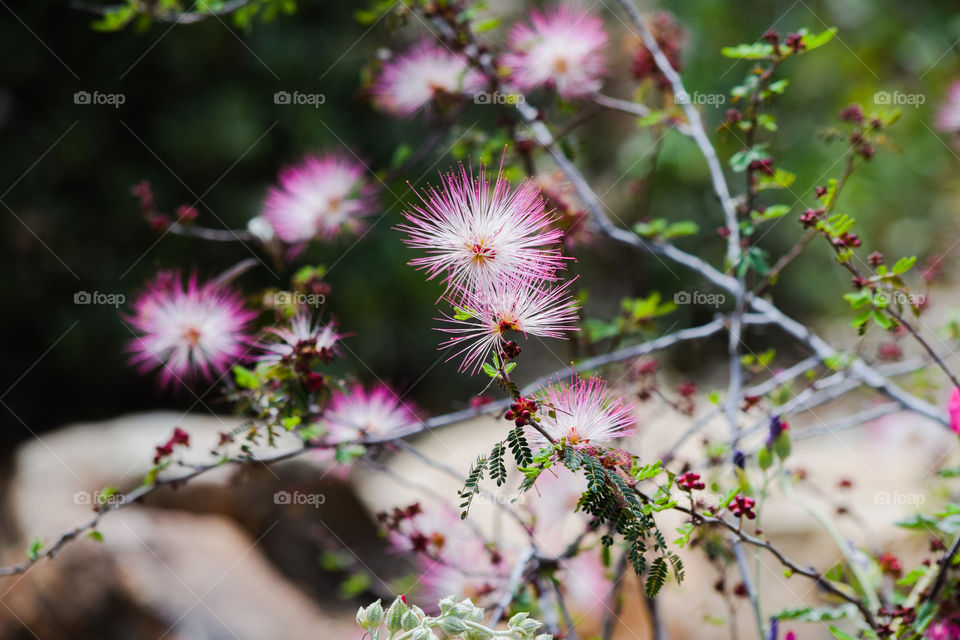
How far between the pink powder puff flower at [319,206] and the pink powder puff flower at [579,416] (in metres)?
0.79

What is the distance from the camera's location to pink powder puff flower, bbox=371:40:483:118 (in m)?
1.41

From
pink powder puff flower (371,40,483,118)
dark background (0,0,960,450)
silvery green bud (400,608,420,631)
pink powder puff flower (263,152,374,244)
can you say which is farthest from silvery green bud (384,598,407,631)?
dark background (0,0,960,450)

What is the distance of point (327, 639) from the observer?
2.34 meters

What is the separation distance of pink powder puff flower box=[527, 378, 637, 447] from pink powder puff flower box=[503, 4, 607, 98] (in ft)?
2.62

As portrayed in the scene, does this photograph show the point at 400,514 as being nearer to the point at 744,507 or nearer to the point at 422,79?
the point at 744,507

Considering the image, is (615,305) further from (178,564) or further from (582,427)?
(582,427)

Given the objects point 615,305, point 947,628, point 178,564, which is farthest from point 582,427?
point 615,305

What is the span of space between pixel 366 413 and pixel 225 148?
2.80m

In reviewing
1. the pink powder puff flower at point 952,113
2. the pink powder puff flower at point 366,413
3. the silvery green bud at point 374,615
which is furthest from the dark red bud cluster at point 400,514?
the pink powder puff flower at point 952,113

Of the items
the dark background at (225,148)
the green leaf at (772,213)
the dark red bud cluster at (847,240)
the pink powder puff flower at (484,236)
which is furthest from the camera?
the dark background at (225,148)

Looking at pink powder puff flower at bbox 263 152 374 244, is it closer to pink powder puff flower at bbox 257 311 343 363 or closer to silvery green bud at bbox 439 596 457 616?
pink powder puff flower at bbox 257 311 343 363

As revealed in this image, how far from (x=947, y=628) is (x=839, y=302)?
3.38 metres

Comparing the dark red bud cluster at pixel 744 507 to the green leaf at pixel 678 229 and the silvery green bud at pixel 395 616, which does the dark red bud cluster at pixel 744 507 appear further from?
the green leaf at pixel 678 229

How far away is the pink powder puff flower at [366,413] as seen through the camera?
45.8 inches
